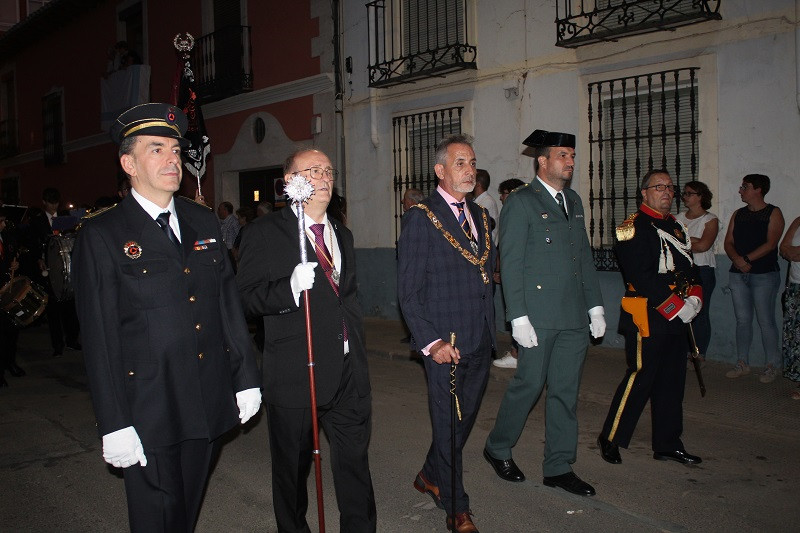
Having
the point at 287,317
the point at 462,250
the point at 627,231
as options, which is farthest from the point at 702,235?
the point at 287,317

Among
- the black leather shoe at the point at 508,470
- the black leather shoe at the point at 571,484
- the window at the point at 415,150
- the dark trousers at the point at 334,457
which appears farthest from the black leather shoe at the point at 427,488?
the window at the point at 415,150

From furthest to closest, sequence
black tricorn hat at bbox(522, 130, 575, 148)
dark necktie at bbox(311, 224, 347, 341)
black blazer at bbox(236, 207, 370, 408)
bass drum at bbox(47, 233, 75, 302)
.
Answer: bass drum at bbox(47, 233, 75, 302) → black tricorn hat at bbox(522, 130, 575, 148) → dark necktie at bbox(311, 224, 347, 341) → black blazer at bbox(236, 207, 370, 408)

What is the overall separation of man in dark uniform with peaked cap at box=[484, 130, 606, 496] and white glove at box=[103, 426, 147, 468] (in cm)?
250

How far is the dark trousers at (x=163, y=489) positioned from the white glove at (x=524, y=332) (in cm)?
218

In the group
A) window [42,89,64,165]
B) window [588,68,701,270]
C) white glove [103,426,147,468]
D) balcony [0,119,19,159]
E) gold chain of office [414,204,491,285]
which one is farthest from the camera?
balcony [0,119,19,159]

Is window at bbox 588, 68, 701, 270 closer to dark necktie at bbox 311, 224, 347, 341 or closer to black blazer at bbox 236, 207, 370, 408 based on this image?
dark necktie at bbox 311, 224, 347, 341

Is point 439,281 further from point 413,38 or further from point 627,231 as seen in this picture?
point 413,38

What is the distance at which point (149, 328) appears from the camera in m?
3.08

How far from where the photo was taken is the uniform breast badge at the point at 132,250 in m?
3.08

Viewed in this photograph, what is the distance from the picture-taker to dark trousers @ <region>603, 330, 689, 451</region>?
5395 millimetres

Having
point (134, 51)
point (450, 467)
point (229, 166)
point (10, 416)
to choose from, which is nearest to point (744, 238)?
point (450, 467)

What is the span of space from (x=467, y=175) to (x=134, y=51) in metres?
17.0

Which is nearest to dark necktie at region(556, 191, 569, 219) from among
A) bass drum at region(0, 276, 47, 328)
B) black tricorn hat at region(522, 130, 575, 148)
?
black tricorn hat at region(522, 130, 575, 148)

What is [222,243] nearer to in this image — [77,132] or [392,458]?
[392,458]
